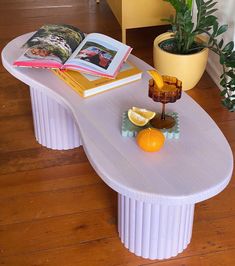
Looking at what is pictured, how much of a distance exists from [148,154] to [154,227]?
0.72 feet

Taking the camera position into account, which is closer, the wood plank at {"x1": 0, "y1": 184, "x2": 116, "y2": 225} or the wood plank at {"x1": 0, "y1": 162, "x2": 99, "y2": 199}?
the wood plank at {"x1": 0, "y1": 184, "x2": 116, "y2": 225}

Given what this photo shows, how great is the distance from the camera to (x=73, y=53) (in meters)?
1.75

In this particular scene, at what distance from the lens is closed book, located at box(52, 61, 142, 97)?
161 centimetres

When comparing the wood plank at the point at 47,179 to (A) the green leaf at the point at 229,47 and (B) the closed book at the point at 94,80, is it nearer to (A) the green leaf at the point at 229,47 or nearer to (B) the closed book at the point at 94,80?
(B) the closed book at the point at 94,80

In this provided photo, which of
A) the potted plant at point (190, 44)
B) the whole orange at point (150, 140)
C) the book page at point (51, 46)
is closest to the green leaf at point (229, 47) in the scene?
the potted plant at point (190, 44)

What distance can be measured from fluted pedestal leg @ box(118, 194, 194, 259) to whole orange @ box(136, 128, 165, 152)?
0.16 metres

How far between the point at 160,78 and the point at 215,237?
0.57m

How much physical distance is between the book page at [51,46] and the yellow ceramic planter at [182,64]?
526 millimetres

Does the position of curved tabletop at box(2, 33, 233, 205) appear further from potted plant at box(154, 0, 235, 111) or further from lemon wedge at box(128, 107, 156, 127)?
potted plant at box(154, 0, 235, 111)

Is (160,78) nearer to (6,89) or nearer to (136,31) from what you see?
(6,89)

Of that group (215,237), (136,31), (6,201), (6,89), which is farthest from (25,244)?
(136,31)

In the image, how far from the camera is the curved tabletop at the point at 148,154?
4.12ft

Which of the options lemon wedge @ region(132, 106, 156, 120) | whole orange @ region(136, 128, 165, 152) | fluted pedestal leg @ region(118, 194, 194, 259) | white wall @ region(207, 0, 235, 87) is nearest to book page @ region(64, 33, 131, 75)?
lemon wedge @ region(132, 106, 156, 120)

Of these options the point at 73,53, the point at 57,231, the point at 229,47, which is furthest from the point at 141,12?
the point at 57,231
